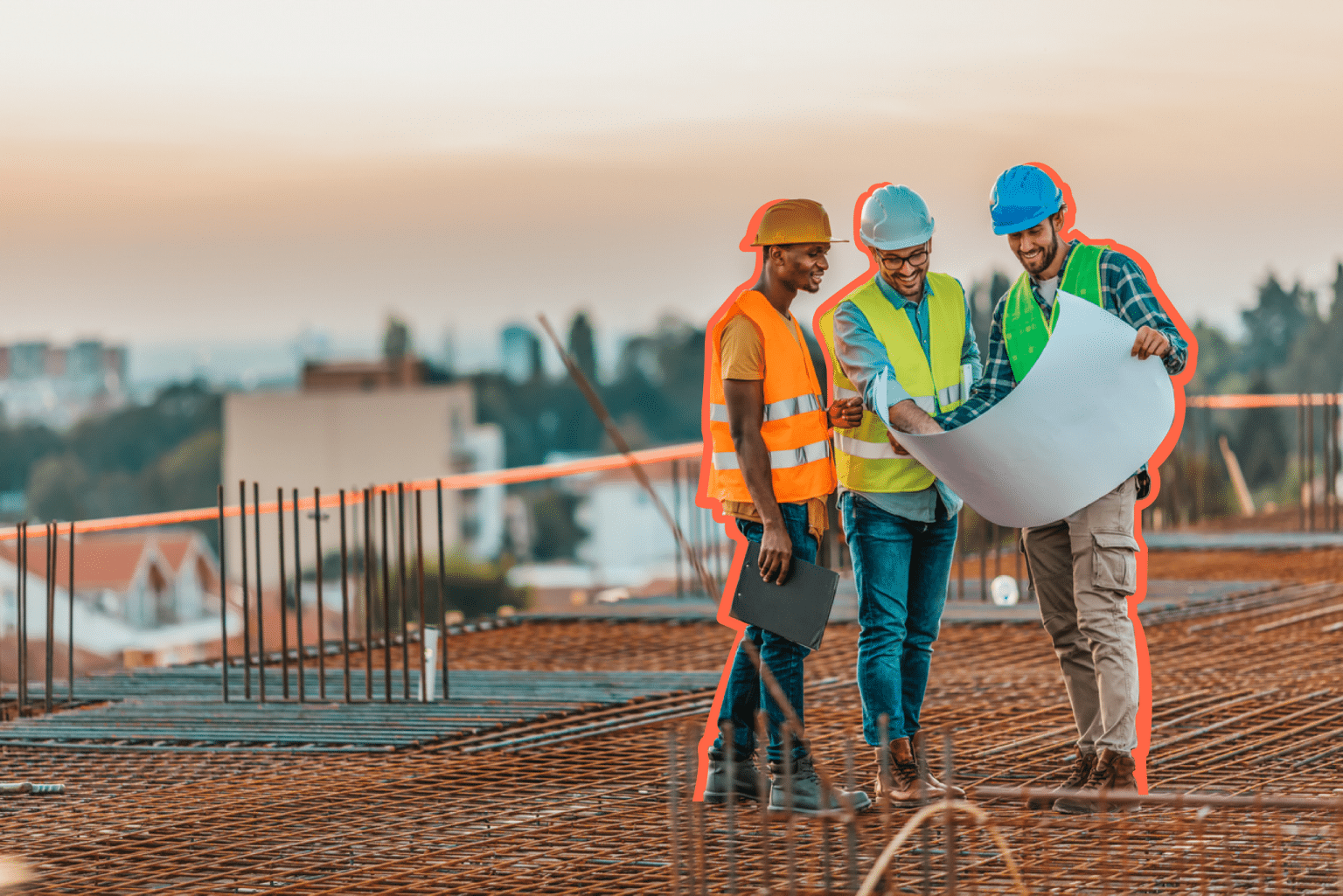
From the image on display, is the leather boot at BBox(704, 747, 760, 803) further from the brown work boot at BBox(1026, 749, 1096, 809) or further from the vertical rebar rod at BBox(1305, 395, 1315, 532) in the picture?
the vertical rebar rod at BBox(1305, 395, 1315, 532)

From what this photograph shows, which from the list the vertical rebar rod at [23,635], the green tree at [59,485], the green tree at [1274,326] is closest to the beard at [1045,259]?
the vertical rebar rod at [23,635]

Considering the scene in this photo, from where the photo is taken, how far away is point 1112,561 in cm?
445

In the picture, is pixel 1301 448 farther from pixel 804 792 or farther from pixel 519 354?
pixel 519 354

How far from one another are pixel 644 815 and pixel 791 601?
699 mm

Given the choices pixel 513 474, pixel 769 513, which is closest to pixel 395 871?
pixel 769 513

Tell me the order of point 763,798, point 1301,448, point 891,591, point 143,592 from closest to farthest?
1. point 763,798
2. point 891,591
3. point 1301,448
4. point 143,592

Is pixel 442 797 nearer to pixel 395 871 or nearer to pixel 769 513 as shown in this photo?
pixel 395 871

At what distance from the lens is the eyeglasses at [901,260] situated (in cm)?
449

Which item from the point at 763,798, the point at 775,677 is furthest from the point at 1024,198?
the point at 763,798

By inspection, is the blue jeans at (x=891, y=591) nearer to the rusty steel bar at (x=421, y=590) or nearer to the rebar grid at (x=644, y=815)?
the rebar grid at (x=644, y=815)

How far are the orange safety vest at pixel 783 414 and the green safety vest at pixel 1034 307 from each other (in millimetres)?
489

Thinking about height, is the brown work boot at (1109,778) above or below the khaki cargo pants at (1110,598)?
below

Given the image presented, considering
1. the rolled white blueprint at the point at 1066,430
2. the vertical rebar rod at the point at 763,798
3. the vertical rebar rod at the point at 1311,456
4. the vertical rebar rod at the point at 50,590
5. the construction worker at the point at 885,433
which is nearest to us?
the vertical rebar rod at the point at 763,798

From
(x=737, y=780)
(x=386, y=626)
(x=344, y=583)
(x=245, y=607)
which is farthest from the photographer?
(x=245, y=607)
